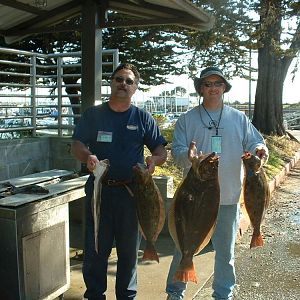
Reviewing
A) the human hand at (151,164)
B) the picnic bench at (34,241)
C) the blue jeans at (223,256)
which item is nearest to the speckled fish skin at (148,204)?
the human hand at (151,164)

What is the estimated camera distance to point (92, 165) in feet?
10.5

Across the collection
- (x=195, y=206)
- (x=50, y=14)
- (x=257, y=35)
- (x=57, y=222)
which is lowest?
(x=57, y=222)

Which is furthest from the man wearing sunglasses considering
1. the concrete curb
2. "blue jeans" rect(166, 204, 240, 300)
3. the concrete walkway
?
the concrete curb

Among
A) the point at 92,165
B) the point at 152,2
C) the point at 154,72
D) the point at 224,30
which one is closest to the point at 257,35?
the point at 224,30

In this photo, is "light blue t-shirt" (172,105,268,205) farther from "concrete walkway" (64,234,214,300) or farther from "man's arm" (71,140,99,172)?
"concrete walkway" (64,234,214,300)

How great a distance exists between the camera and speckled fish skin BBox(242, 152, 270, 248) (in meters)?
3.34

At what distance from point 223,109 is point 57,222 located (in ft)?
5.86

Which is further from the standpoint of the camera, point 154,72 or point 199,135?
point 154,72

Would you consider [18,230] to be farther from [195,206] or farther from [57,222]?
[195,206]

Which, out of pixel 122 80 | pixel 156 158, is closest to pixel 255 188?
pixel 156 158

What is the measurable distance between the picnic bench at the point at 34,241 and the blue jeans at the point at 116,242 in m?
0.37

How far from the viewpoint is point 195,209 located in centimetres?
324

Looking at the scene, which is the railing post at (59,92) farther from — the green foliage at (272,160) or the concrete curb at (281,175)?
the concrete curb at (281,175)

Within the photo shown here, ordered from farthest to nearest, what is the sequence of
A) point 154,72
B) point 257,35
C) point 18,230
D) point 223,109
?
point 154,72, point 257,35, point 223,109, point 18,230
